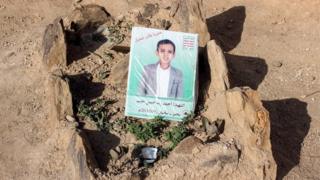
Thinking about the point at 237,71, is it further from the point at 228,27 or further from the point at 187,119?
the point at 187,119

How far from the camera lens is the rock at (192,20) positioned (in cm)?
825

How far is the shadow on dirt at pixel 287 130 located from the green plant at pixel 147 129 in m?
1.12

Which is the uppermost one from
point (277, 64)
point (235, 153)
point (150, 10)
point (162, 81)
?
point (150, 10)

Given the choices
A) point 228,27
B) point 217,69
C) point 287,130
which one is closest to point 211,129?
point 217,69

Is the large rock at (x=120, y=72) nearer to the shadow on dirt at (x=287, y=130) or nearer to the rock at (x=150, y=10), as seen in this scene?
the rock at (x=150, y=10)

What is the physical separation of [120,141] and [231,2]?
3.30 meters

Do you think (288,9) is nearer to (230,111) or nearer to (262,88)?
(262,88)

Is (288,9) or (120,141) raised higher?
(288,9)

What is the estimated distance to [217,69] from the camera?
7445 mm

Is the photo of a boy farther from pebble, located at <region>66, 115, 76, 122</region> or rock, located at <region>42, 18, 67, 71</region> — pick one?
rock, located at <region>42, 18, 67, 71</region>

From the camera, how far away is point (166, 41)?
24.0 ft

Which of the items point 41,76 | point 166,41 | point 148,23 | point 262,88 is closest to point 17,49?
point 41,76

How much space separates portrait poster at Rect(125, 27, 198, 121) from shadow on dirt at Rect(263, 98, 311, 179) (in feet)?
3.22

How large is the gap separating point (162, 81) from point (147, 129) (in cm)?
51
